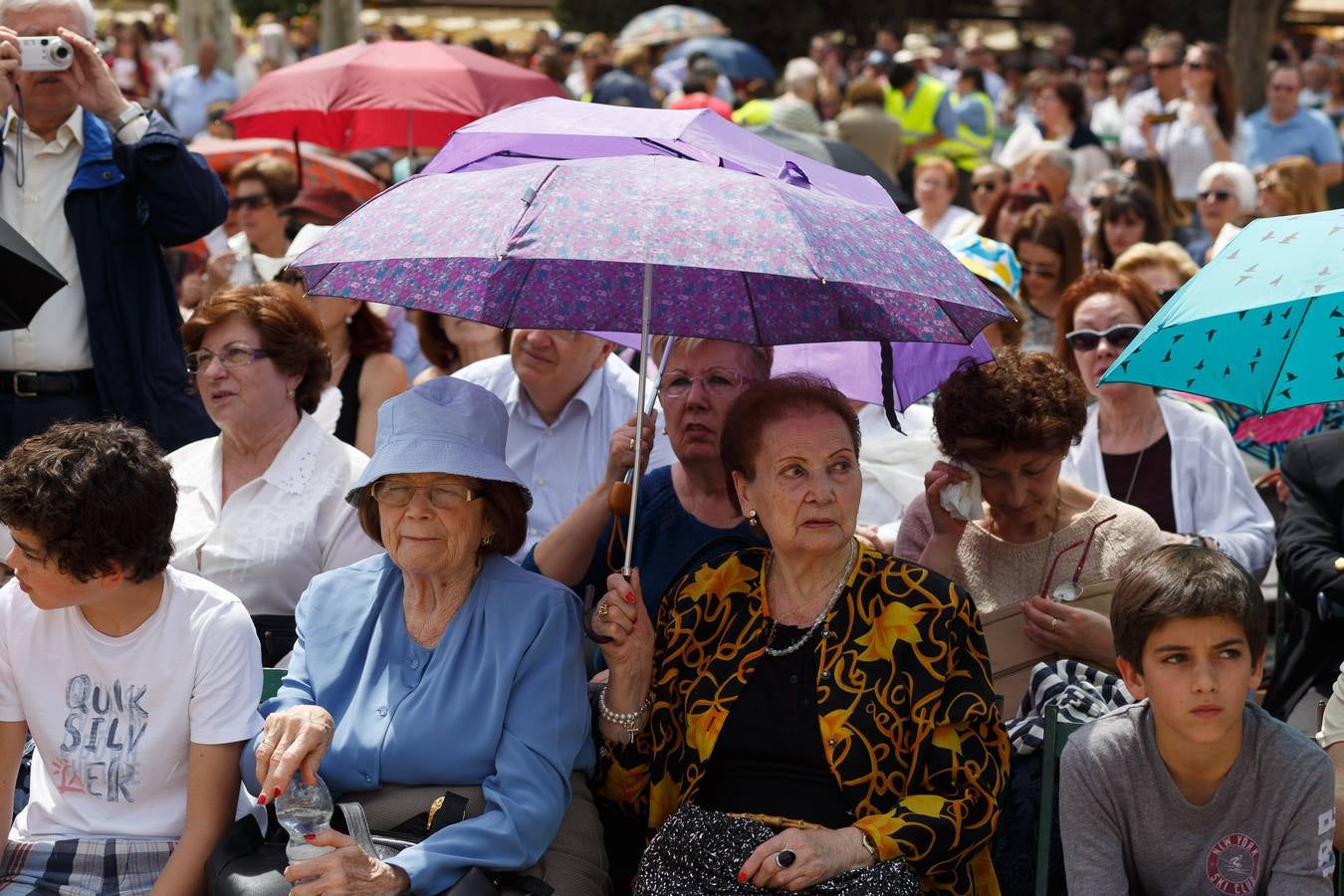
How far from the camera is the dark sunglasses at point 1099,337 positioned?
4922 millimetres

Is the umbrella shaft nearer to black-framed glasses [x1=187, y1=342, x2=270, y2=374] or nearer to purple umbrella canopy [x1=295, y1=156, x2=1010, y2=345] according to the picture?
purple umbrella canopy [x1=295, y1=156, x2=1010, y2=345]

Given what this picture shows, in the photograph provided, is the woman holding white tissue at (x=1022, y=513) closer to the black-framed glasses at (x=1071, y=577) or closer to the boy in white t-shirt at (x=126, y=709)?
the black-framed glasses at (x=1071, y=577)

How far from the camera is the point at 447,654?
349 cm

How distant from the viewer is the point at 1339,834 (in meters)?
3.34

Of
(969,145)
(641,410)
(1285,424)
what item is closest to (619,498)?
(641,410)

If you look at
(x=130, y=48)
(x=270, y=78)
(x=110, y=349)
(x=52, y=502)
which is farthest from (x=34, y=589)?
(x=130, y=48)

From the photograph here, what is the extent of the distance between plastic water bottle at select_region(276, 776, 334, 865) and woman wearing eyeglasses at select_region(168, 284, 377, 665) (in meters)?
1.04

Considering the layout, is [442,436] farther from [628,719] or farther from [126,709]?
[126,709]

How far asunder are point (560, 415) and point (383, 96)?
393 cm

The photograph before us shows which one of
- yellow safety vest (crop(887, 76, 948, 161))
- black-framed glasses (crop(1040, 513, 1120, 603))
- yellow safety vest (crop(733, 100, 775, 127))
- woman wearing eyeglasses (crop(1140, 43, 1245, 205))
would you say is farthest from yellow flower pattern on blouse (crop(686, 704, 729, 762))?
yellow safety vest (crop(887, 76, 948, 161))

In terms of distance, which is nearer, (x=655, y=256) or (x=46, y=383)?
(x=655, y=256)

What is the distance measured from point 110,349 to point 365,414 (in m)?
1.09

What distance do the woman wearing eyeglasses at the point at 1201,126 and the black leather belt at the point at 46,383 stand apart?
8216 mm

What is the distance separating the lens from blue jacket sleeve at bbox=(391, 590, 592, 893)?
10.7 feet
